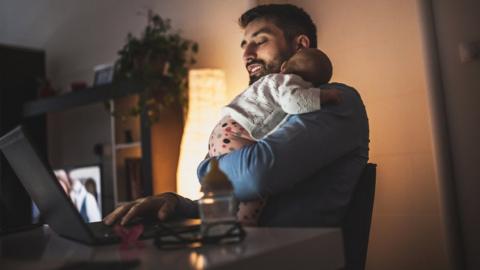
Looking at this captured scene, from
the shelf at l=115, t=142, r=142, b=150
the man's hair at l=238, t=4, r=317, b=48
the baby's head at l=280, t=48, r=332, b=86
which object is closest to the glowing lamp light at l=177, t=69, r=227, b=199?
the shelf at l=115, t=142, r=142, b=150

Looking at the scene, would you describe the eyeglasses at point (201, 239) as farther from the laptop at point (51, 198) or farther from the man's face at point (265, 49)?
the man's face at point (265, 49)

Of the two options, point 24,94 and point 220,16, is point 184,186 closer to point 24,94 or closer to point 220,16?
point 220,16

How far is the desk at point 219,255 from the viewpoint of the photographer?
1.98ft

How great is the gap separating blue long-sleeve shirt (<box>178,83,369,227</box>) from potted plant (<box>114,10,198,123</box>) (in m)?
2.03

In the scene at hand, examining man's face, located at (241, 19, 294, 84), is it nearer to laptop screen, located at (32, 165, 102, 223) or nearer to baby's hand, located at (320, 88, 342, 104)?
baby's hand, located at (320, 88, 342, 104)

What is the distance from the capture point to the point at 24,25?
4934 millimetres

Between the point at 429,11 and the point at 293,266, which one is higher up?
the point at 429,11

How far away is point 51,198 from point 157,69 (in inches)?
92.4

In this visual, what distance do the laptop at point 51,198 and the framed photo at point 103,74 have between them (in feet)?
9.16

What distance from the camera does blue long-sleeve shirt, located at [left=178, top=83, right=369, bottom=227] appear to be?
3.58 feet

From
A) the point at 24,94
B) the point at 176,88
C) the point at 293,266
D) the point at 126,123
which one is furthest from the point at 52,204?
the point at 24,94

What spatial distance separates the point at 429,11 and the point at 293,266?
1.96 metres

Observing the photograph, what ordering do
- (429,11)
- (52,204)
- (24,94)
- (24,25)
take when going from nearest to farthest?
(52,204) → (429,11) → (24,94) → (24,25)

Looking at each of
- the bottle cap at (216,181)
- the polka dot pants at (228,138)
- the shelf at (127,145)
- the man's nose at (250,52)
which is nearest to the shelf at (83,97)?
the shelf at (127,145)
